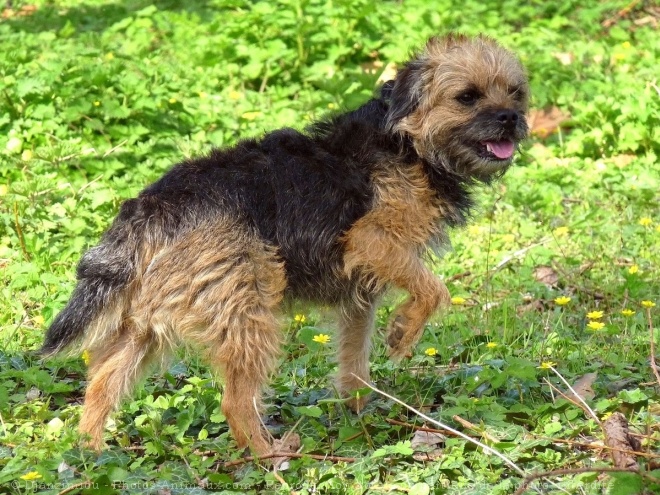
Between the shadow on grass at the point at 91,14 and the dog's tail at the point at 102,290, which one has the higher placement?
the dog's tail at the point at 102,290

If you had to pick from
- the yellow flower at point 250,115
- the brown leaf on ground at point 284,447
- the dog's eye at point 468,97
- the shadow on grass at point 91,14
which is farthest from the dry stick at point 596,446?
the shadow on grass at point 91,14

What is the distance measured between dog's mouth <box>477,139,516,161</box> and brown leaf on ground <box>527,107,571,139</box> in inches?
168

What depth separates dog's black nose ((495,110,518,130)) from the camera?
5.04 m

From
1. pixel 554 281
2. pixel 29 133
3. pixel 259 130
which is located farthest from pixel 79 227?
pixel 554 281

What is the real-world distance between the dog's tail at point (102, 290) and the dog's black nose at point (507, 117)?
1787 millimetres

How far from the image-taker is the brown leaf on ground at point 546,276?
677cm

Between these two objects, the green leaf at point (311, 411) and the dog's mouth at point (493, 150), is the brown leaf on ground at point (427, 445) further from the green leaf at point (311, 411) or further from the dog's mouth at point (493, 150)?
the dog's mouth at point (493, 150)

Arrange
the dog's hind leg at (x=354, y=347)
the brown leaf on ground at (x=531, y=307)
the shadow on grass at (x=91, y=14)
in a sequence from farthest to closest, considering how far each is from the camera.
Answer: the shadow on grass at (x=91, y=14) < the brown leaf on ground at (x=531, y=307) < the dog's hind leg at (x=354, y=347)

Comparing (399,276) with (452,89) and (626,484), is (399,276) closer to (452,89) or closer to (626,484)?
(452,89)

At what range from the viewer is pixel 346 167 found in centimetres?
496

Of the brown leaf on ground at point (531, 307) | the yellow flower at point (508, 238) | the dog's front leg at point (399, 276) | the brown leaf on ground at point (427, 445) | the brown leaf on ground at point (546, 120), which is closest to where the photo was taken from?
the brown leaf on ground at point (427, 445)

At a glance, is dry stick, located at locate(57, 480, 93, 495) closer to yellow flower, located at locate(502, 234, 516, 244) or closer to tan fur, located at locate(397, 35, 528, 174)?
tan fur, located at locate(397, 35, 528, 174)

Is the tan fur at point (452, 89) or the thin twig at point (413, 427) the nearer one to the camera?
the thin twig at point (413, 427)

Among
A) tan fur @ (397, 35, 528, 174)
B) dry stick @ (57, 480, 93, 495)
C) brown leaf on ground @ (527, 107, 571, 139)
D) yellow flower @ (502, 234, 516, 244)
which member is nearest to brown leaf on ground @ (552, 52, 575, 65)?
brown leaf on ground @ (527, 107, 571, 139)
